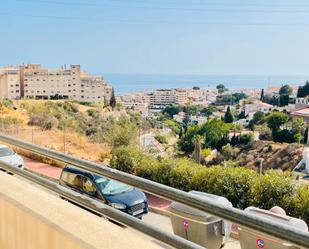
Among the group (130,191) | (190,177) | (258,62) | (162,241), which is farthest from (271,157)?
(258,62)

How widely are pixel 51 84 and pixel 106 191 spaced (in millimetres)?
48717

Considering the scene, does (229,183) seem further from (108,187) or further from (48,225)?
(48,225)

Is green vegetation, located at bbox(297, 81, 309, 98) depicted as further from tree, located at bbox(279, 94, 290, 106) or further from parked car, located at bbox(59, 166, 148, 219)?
parked car, located at bbox(59, 166, 148, 219)

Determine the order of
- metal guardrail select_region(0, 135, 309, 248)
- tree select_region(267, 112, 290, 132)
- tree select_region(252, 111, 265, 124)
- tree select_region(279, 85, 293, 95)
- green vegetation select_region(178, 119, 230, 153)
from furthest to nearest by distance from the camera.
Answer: tree select_region(279, 85, 293, 95) → tree select_region(252, 111, 265, 124) → tree select_region(267, 112, 290, 132) → green vegetation select_region(178, 119, 230, 153) → metal guardrail select_region(0, 135, 309, 248)

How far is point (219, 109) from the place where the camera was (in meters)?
70.8

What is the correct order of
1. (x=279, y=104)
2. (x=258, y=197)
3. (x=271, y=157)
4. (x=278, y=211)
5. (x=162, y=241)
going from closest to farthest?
(x=162, y=241) < (x=278, y=211) < (x=258, y=197) < (x=271, y=157) < (x=279, y=104)

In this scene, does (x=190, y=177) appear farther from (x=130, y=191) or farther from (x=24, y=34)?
(x=24, y=34)

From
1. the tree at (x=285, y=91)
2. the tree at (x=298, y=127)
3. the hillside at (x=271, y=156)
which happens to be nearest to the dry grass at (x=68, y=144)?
the hillside at (x=271, y=156)

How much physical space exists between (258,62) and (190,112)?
102 metres

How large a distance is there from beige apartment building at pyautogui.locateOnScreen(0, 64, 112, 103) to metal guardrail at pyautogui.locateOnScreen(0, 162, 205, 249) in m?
47.5

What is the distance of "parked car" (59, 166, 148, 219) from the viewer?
227 inches

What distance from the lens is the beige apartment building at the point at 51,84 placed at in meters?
48.9

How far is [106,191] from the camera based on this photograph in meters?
6.05

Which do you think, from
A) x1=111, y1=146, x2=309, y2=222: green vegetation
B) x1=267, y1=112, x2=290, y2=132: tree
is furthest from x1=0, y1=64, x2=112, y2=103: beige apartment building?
x1=111, y1=146, x2=309, y2=222: green vegetation
